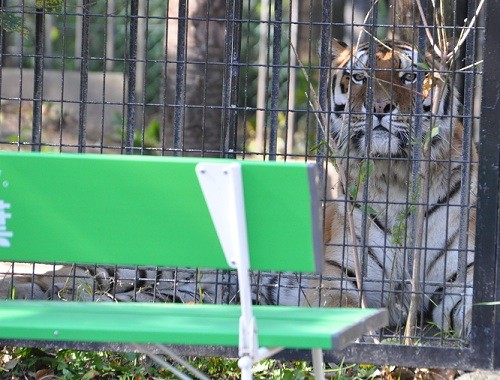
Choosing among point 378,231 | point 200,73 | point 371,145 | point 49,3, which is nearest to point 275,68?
point 371,145

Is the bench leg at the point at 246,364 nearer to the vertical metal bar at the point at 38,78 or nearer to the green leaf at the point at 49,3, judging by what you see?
the vertical metal bar at the point at 38,78

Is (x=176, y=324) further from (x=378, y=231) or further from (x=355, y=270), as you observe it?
(x=378, y=231)

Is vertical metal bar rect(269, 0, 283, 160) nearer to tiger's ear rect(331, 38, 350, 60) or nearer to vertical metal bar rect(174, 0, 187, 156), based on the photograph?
vertical metal bar rect(174, 0, 187, 156)

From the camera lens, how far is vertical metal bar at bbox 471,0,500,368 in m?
4.43

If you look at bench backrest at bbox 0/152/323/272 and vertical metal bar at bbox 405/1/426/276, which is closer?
bench backrest at bbox 0/152/323/272

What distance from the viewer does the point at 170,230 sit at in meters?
3.13

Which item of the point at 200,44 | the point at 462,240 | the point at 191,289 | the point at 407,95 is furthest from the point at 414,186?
the point at 200,44

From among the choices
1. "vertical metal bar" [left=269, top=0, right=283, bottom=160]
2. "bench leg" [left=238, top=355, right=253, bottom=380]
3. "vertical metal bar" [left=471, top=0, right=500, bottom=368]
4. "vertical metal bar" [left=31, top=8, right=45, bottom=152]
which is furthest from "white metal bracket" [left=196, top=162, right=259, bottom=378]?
"vertical metal bar" [left=31, top=8, right=45, bottom=152]

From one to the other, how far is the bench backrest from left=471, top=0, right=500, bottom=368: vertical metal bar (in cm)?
161

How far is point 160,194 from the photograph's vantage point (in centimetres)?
309

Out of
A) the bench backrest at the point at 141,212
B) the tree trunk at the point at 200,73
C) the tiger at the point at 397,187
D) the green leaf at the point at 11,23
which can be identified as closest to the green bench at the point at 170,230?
the bench backrest at the point at 141,212

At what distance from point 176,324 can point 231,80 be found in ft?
6.44

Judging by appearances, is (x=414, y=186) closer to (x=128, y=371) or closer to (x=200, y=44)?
(x=128, y=371)

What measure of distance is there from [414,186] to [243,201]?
2040 millimetres
